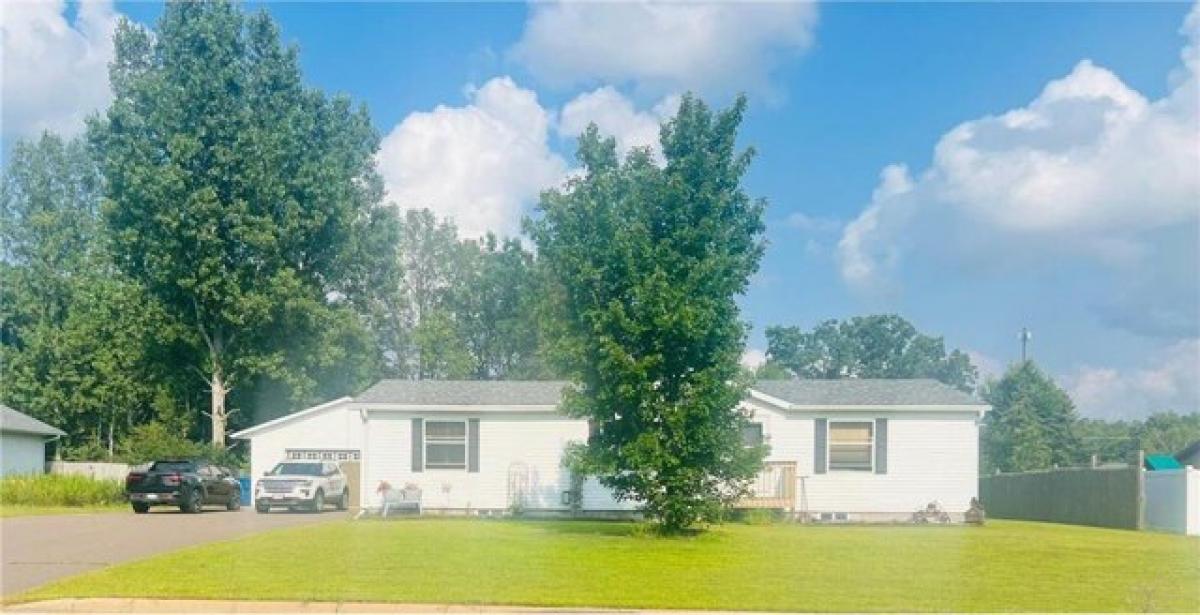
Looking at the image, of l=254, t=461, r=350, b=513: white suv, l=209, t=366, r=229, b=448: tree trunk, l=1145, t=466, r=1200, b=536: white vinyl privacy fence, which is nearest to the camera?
l=1145, t=466, r=1200, b=536: white vinyl privacy fence

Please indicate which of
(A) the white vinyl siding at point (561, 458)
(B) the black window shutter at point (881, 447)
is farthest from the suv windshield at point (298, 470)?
(B) the black window shutter at point (881, 447)

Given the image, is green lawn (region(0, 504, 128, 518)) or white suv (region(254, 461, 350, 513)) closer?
green lawn (region(0, 504, 128, 518))

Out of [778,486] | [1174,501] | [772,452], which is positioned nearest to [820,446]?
[772,452]

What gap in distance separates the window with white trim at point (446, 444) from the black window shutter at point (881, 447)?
10354 millimetres

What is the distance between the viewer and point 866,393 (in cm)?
3178

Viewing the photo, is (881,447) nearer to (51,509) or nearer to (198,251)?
(51,509)

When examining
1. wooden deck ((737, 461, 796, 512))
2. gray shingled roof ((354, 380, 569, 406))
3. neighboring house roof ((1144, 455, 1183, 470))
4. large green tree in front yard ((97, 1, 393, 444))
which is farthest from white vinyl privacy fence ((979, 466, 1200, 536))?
large green tree in front yard ((97, 1, 393, 444))

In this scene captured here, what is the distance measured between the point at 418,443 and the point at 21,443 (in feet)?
66.7

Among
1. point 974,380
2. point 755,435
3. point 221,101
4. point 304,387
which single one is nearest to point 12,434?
point 304,387

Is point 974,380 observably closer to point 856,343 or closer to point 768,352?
point 856,343

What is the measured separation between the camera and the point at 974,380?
84438mm

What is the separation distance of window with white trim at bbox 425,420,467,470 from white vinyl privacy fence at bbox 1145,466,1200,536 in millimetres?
16053

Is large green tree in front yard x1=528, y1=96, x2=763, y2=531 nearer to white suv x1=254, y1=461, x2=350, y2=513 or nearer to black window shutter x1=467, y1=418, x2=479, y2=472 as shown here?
black window shutter x1=467, y1=418, x2=479, y2=472

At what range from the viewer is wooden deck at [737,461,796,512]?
3008 centimetres
